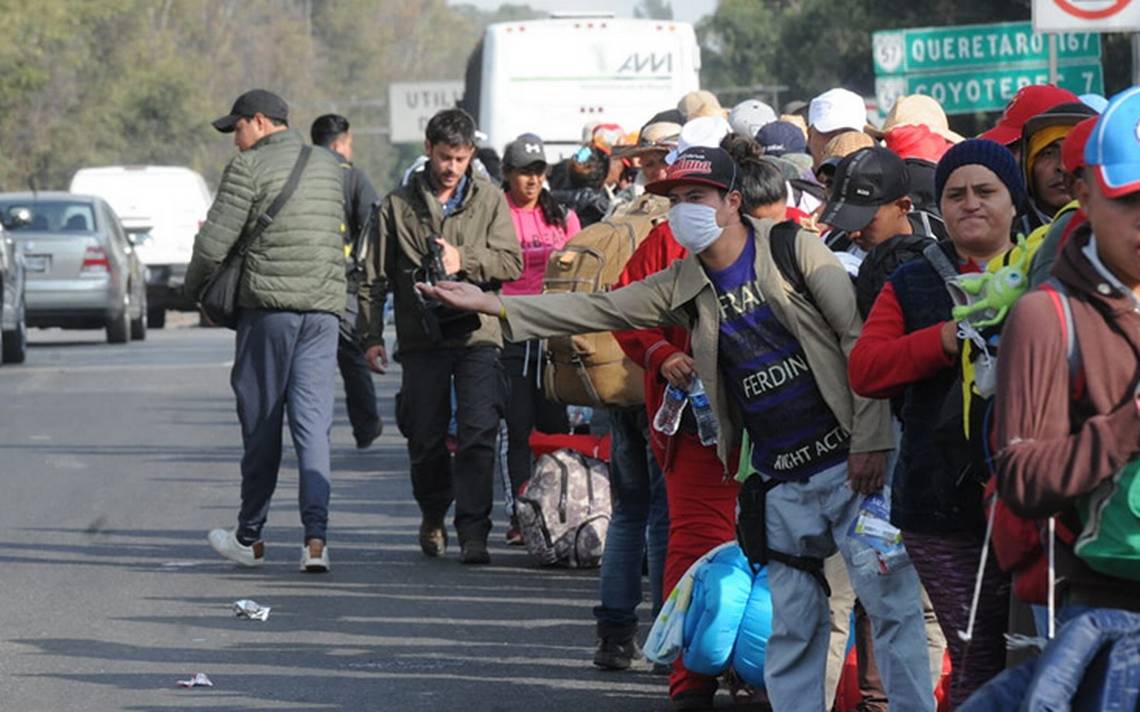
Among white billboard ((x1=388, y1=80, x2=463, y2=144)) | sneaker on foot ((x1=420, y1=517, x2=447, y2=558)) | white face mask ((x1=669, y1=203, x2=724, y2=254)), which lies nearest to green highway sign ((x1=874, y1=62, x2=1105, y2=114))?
sneaker on foot ((x1=420, y1=517, x2=447, y2=558))

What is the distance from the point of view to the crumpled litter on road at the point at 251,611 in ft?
32.6

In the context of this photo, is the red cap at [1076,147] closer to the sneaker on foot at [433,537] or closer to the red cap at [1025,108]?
the red cap at [1025,108]

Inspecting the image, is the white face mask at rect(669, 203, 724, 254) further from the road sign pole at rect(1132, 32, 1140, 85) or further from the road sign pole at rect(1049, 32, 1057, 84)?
the road sign pole at rect(1049, 32, 1057, 84)

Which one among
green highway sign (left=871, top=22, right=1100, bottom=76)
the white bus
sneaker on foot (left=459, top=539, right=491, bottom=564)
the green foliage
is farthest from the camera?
the green foliage

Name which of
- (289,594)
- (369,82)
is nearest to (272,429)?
(289,594)

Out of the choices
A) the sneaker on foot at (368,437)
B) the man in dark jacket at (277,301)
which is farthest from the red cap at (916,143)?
the sneaker on foot at (368,437)

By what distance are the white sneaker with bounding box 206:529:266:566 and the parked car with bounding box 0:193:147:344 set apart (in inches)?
691

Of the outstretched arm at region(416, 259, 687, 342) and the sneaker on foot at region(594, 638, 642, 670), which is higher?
the outstretched arm at region(416, 259, 687, 342)

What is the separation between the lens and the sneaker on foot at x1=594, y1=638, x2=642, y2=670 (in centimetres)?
869

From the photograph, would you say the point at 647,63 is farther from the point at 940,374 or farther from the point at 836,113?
the point at 940,374

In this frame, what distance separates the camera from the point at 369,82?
15150cm

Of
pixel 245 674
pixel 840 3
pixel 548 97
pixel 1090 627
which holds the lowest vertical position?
pixel 245 674

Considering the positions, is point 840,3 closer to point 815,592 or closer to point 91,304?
point 91,304

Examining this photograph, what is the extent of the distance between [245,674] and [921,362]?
375 cm
